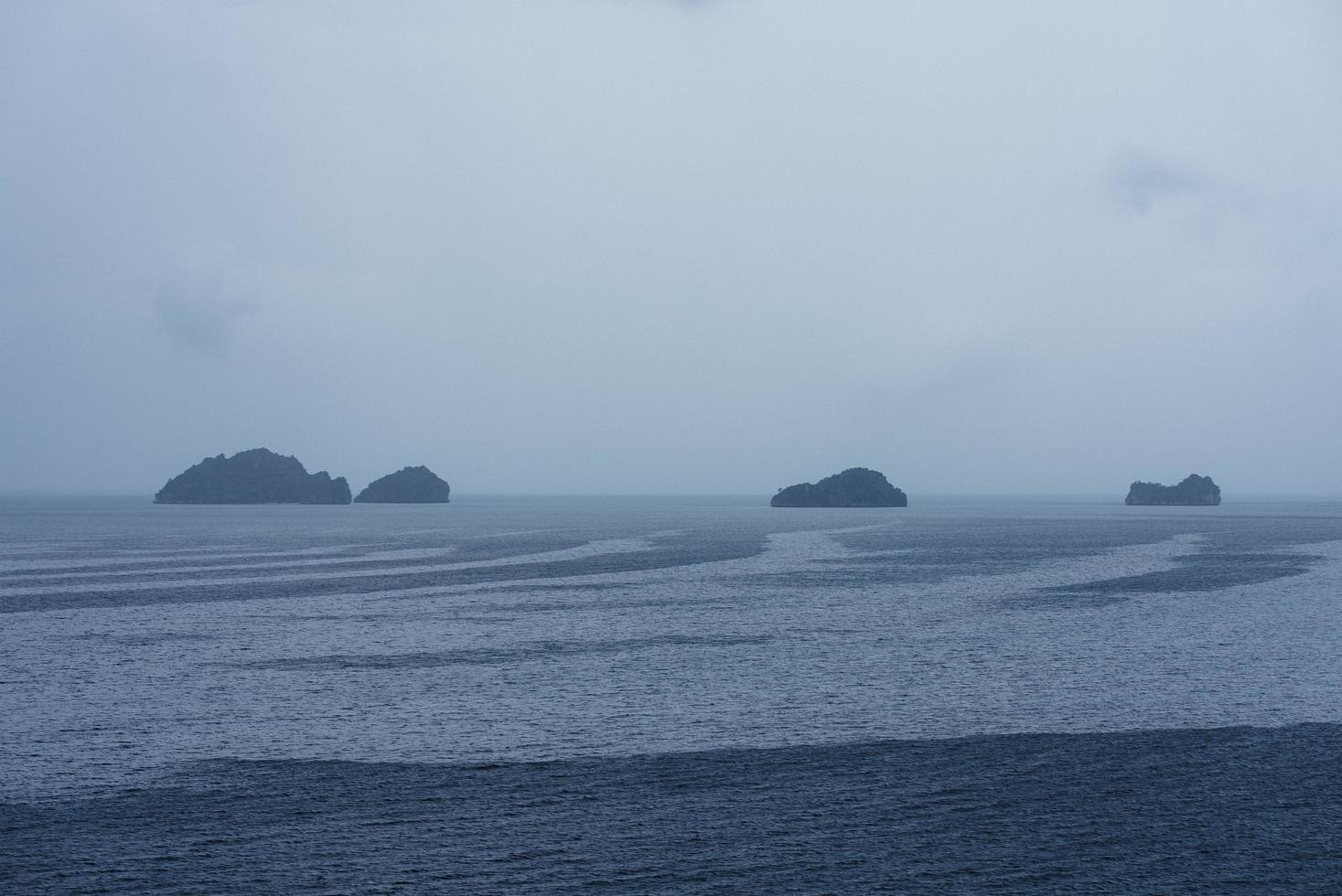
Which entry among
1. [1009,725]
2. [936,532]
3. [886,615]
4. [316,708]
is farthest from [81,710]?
[936,532]

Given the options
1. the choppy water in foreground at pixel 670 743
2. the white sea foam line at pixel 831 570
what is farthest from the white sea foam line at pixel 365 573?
the white sea foam line at pixel 831 570

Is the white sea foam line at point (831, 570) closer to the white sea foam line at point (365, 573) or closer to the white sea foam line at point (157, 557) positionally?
the white sea foam line at point (365, 573)

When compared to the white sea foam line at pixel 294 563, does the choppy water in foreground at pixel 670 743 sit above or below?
below

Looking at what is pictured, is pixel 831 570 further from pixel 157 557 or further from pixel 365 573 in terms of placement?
pixel 157 557

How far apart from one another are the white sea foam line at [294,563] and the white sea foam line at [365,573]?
616cm

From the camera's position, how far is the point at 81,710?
2222cm

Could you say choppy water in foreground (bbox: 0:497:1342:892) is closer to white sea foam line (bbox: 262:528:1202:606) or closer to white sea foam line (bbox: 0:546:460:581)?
white sea foam line (bbox: 262:528:1202:606)

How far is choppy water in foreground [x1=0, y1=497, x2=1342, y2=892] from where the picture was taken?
13.1 metres

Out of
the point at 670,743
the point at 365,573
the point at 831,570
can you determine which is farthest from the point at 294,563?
the point at 670,743

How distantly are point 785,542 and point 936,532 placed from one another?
2898 centimetres

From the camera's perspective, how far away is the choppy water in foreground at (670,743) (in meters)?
13.1

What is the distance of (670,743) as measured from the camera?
63.7 ft

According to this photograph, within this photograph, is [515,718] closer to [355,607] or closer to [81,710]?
[81,710]

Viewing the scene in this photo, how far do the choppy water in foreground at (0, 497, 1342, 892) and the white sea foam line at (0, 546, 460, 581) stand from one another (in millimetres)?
15697
